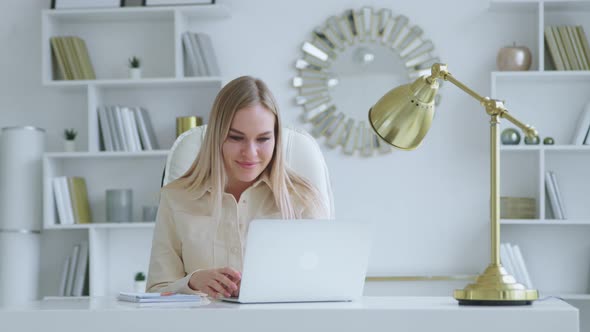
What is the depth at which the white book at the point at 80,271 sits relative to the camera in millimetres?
4082

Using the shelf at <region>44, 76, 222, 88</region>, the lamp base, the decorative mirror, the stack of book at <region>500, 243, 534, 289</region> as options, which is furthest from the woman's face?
the stack of book at <region>500, 243, 534, 289</region>

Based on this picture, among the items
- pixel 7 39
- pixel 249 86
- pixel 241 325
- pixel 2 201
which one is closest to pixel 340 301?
pixel 241 325

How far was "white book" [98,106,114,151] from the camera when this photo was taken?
408 centimetres

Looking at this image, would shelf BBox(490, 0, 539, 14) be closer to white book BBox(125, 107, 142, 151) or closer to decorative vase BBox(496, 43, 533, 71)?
decorative vase BBox(496, 43, 533, 71)

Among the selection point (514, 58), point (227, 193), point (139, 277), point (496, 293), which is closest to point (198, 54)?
point (139, 277)

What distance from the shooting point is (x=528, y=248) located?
4.07 meters

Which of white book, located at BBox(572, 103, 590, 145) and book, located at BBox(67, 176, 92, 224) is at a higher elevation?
white book, located at BBox(572, 103, 590, 145)

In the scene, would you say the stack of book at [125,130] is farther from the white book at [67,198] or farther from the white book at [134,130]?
the white book at [67,198]

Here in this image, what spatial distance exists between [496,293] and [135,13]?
2.94m

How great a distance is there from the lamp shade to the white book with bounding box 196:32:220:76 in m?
2.39

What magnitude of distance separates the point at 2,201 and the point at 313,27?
1.63 metres

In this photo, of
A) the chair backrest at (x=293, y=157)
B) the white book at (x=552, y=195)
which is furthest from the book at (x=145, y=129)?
the white book at (x=552, y=195)

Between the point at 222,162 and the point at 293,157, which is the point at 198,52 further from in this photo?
the point at 222,162

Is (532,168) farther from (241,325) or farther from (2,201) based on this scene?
(241,325)
